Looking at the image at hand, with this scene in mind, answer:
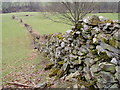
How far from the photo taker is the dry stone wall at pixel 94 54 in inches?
193

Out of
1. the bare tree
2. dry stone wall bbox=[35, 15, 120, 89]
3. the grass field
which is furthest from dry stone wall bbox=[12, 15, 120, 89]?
the bare tree

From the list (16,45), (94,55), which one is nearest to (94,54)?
(94,55)

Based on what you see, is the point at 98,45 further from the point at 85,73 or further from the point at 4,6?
the point at 4,6

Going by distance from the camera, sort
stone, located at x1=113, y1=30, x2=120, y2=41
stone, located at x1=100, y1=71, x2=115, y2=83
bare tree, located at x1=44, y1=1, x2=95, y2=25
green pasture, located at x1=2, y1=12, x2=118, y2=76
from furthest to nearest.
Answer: bare tree, located at x1=44, y1=1, x2=95, y2=25
green pasture, located at x1=2, y1=12, x2=118, y2=76
stone, located at x1=113, y1=30, x2=120, y2=41
stone, located at x1=100, y1=71, x2=115, y2=83

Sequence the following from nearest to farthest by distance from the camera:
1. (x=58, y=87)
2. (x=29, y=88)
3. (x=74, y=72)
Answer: (x=58, y=87) → (x=29, y=88) → (x=74, y=72)

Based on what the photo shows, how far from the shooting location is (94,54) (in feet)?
19.0

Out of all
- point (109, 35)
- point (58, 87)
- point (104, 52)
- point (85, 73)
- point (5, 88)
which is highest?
point (109, 35)

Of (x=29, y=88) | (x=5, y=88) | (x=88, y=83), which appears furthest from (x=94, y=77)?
(x=5, y=88)

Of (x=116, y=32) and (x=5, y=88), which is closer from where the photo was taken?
(x=116, y=32)

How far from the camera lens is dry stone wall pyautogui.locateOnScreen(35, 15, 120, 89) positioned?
4914 mm

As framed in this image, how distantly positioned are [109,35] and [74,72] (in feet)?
7.89

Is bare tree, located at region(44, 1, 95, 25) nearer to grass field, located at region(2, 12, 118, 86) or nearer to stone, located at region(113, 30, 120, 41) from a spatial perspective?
grass field, located at region(2, 12, 118, 86)

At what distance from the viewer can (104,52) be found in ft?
17.2

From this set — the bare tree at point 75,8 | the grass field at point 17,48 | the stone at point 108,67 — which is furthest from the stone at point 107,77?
the bare tree at point 75,8
